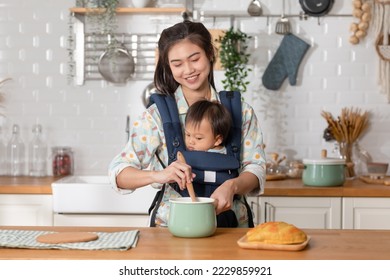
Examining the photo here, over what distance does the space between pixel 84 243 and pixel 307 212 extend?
220 centimetres

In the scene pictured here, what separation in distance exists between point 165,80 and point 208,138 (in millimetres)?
330

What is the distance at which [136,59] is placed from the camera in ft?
16.0

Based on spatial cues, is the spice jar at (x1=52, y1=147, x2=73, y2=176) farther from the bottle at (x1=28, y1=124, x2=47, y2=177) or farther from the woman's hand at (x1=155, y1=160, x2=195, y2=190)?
the woman's hand at (x1=155, y1=160, x2=195, y2=190)

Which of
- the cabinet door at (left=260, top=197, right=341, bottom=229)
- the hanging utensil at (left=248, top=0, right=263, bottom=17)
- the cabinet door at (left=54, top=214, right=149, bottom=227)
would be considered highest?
the hanging utensil at (left=248, top=0, right=263, bottom=17)

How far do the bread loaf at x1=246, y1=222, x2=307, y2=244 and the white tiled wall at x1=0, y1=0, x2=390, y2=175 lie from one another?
2.70m

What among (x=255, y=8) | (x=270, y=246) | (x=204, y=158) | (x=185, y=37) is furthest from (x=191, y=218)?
(x=255, y=8)

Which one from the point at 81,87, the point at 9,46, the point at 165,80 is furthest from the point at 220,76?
the point at 165,80

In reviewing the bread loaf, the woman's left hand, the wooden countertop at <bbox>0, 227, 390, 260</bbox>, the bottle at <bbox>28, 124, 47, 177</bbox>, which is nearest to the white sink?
the bottle at <bbox>28, 124, 47, 177</bbox>

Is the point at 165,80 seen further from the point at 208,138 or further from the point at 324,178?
the point at 324,178

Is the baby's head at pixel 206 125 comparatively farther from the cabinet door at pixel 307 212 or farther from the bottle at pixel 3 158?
the bottle at pixel 3 158

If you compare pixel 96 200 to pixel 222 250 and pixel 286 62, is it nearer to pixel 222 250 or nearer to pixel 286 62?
pixel 286 62

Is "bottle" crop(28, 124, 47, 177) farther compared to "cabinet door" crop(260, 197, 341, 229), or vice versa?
"bottle" crop(28, 124, 47, 177)

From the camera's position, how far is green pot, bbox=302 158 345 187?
4.18 metres
